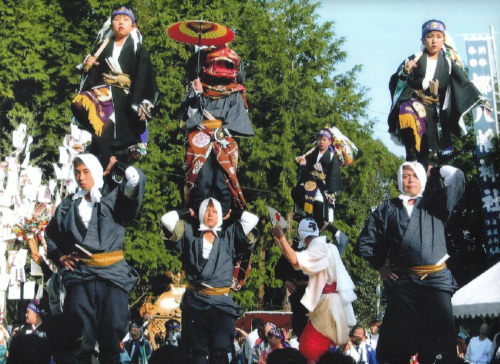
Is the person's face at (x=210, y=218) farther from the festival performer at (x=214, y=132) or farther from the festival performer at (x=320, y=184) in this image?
the festival performer at (x=320, y=184)

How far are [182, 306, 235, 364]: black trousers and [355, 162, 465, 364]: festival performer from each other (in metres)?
1.46

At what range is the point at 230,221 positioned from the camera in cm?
838

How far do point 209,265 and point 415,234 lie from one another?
6.42ft

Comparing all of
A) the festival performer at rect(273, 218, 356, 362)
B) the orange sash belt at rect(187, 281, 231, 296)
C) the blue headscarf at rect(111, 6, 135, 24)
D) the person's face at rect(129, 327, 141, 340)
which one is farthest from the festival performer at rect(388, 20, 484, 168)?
the person's face at rect(129, 327, 141, 340)

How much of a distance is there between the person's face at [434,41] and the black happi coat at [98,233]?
3.47m

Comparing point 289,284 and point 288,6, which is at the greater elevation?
point 288,6

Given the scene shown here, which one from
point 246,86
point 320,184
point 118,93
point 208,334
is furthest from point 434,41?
point 246,86

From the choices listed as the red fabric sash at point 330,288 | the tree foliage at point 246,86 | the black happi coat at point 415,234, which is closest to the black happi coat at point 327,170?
the red fabric sash at point 330,288

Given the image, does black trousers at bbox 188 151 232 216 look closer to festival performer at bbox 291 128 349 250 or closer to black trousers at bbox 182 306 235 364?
black trousers at bbox 182 306 235 364

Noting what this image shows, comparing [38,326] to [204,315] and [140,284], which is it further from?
[140,284]

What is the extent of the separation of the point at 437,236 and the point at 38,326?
5.05 m

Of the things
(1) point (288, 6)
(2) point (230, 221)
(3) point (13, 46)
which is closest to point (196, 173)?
(2) point (230, 221)

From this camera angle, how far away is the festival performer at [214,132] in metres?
8.76

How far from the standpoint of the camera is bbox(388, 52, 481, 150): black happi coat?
8.42 m
